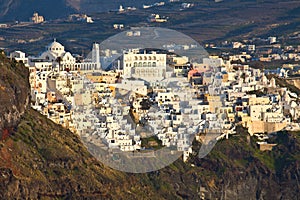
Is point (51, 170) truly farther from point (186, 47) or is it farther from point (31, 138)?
point (186, 47)

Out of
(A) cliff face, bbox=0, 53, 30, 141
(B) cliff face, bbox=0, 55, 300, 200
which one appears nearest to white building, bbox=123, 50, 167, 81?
(B) cliff face, bbox=0, 55, 300, 200

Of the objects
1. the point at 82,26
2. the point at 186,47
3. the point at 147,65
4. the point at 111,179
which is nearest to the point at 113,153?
the point at 111,179

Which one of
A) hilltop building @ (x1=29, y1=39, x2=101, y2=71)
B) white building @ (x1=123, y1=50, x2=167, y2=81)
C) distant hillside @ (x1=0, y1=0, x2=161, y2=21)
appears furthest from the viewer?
distant hillside @ (x1=0, y1=0, x2=161, y2=21)

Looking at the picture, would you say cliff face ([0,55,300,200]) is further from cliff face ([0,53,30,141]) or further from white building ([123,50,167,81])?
white building ([123,50,167,81])

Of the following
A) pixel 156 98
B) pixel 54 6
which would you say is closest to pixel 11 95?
pixel 156 98

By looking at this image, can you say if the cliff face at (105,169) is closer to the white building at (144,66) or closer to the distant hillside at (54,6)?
the white building at (144,66)

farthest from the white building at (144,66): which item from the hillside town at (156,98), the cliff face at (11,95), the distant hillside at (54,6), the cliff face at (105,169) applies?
the distant hillside at (54,6)

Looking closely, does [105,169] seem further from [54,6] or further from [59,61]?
[54,6]
